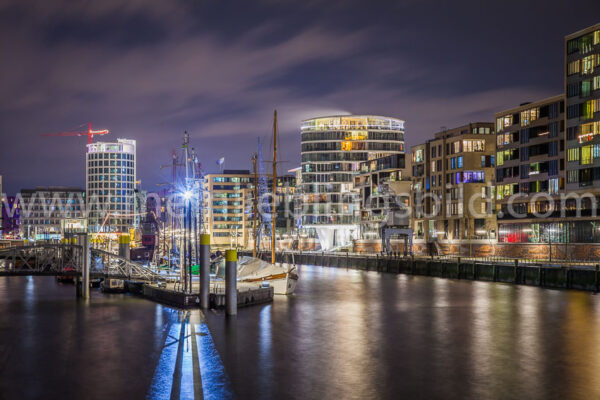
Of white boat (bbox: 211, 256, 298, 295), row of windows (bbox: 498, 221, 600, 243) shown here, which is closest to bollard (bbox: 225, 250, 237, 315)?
white boat (bbox: 211, 256, 298, 295)

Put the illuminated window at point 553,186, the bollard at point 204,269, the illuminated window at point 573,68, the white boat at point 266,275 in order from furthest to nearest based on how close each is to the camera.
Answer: the illuminated window at point 553,186
the illuminated window at point 573,68
the white boat at point 266,275
the bollard at point 204,269

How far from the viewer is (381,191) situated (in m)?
153

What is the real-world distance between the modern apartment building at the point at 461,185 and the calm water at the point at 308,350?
69.9 meters

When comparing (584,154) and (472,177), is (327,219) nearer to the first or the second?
(472,177)

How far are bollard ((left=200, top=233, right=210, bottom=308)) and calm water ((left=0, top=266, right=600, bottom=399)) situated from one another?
2.23 meters

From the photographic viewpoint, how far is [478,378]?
26.4m

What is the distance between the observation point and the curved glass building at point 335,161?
18888 centimetres

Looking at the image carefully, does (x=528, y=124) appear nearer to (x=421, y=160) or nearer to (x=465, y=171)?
(x=465, y=171)

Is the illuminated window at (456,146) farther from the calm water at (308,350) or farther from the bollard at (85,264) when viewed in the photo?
the bollard at (85,264)

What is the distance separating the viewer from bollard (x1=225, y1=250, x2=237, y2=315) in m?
40.6

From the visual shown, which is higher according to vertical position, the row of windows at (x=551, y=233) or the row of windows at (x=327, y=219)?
the row of windows at (x=327, y=219)

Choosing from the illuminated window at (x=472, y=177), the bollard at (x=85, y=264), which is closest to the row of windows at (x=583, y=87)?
the illuminated window at (x=472, y=177)

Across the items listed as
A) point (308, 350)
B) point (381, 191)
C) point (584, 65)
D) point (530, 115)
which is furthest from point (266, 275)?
point (381, 191)

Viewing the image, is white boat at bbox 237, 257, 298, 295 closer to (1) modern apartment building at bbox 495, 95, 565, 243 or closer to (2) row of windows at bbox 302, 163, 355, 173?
(1) modern apartment building at bbox 495, 95, 565, 243
